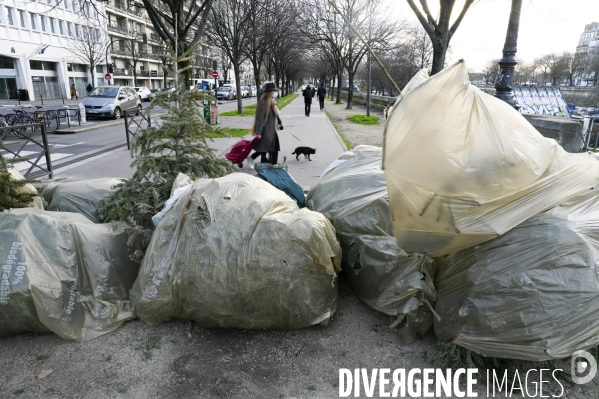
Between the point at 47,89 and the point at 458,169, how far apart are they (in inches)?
1897

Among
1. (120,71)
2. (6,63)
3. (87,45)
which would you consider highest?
(87,45)

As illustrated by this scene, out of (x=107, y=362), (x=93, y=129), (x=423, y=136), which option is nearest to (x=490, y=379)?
(x=423, y=136)

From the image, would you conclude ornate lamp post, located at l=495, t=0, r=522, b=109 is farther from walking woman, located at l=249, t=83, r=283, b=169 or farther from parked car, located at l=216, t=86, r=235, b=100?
parked car, located at l=216, t=86, r=235, b=100

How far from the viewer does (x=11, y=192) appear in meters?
3.38

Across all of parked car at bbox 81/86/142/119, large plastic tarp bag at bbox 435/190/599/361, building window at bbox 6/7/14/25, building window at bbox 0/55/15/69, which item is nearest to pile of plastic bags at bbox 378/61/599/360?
large plastic tarp bag at bbox 435/190/599/361

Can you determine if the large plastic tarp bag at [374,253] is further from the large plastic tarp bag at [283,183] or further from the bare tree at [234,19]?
the bare tree at [234,19]

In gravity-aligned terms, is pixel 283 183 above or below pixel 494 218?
below

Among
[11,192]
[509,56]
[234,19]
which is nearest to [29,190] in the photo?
[11,192]

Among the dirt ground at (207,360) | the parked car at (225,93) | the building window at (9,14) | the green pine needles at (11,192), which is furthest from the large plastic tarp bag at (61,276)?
the building window at (9,14)

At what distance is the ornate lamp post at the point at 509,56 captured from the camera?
663 centimetres

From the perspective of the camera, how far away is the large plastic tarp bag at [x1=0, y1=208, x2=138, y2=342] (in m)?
2.51

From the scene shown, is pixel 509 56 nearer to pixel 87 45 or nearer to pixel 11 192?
pixel 11 192

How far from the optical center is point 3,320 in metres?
2.52

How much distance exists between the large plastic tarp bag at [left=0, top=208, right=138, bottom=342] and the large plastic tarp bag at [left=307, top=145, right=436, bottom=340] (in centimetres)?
172
